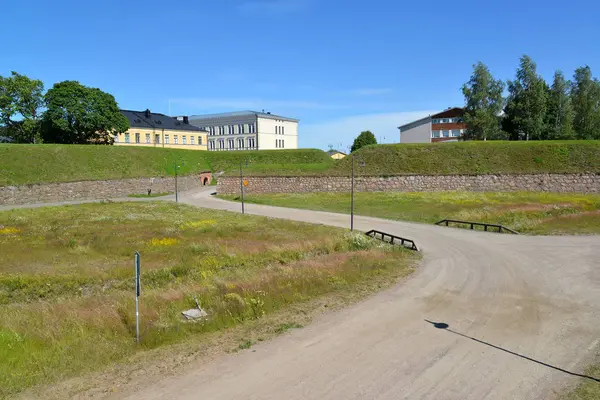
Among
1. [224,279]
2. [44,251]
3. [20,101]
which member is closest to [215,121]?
[20,101]

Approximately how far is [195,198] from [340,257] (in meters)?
43.1

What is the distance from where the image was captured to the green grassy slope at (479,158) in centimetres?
5866

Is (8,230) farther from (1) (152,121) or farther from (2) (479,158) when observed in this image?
(1) (152,121)

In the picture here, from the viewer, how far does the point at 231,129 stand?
390ft

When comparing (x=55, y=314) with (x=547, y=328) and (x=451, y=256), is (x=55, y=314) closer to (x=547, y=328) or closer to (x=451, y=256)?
(x=547, y=328)

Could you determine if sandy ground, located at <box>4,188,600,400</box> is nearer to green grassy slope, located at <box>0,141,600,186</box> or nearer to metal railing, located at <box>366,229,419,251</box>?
metal railing, located at <box>366,229,419,251</box>

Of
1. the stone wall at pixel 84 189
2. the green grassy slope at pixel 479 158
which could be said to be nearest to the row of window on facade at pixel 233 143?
the stone wall at pixel 84 189

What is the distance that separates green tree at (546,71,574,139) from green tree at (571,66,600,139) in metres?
1.84

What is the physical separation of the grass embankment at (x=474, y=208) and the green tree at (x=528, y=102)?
2502cm

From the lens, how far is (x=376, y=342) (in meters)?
10.7

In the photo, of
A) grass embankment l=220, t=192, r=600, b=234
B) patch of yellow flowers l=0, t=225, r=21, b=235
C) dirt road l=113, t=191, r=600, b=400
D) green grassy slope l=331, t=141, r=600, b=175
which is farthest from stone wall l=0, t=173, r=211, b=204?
dirt road l=113, t=191, r=600, b=400

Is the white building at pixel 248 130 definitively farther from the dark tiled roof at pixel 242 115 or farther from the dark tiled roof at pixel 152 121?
the dark tiled roof at pixel 152 121

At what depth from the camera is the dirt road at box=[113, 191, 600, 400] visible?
8.34m

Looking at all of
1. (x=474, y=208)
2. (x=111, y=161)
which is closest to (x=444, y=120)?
(x=474, y=208)
